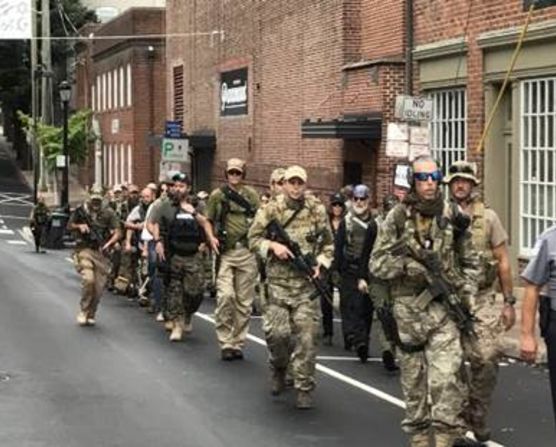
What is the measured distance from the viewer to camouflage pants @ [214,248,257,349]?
464 inches

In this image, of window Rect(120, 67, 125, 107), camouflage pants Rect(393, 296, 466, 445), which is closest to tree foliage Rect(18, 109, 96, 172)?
window Rect(120, 67, 125, 107)

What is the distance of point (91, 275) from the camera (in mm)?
14984

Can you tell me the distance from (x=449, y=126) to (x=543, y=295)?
1223 cm

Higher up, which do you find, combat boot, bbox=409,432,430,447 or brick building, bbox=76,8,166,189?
brick building, bbox=76,8,166,189

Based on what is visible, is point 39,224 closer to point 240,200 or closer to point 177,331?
point 177,331

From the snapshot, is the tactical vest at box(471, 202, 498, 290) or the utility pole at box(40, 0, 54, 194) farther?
the utility pole at box(40, 0, 54, 194)

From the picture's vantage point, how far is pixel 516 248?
16.7m

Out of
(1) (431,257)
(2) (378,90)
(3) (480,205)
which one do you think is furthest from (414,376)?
(2) (378,90)

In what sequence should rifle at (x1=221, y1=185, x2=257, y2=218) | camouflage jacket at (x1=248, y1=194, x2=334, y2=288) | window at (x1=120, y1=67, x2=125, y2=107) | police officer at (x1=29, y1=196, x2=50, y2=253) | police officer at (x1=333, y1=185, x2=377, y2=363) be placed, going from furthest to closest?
window at (x1=120, y1=67, x2=125, y2=107), police officer at (x1=29, y1=196, x2=50, y2=253), police officer at (x1=333, y1=185, x2=377, y2=363), rifle at (x1=221, y1=185, x2=257, y2=218), camouflage jacket at (x1=248, y1=194, x2=334, y2=288)

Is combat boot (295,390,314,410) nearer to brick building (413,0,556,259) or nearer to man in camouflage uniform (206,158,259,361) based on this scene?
man in camouflage uniform (206,158,259,361)

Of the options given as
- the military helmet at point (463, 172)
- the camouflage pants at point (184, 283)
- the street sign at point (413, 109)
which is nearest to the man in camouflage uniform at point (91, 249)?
the camouflage pants at point (184, 283)

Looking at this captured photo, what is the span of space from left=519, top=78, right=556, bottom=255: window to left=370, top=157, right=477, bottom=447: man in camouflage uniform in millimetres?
8786

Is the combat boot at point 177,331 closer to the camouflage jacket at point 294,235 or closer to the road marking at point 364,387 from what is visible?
the road marking at point 364,387

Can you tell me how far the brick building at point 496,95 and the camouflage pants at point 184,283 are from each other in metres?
5.36
